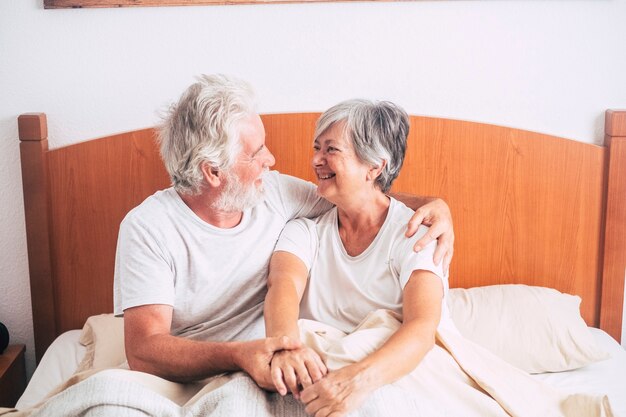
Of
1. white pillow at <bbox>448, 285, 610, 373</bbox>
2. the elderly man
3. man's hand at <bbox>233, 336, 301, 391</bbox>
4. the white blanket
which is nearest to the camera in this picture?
the white blanket

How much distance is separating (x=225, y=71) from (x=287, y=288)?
33.8 inches

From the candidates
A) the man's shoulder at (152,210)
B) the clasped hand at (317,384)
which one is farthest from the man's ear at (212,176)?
the clasped hand at (317,384)

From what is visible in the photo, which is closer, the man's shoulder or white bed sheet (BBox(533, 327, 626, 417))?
Result: the man's shoulder

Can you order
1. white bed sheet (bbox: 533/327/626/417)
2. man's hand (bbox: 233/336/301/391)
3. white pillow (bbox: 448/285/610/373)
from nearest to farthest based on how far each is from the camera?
man's hand (bbox: 233/336/301/391)
white bed sheet (bbox: 533/327/626/417)
white pillow (bbox: 448/285/610/373)

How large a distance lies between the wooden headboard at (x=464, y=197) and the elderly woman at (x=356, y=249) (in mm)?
484

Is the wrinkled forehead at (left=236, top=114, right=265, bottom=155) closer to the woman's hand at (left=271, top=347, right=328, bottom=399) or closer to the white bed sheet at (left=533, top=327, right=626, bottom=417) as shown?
the woman's hand at (left=271, top=347, right=328, bottom=399)

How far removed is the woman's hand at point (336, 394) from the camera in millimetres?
1417

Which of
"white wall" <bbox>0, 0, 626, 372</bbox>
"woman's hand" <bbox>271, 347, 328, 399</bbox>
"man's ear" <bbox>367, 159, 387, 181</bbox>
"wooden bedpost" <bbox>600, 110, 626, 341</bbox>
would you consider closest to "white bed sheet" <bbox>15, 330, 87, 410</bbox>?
"white wall" <bbox>0, 0, 626, 372</bbox>

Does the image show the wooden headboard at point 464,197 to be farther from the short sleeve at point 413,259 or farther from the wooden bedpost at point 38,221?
the short sleeve at point 413,259

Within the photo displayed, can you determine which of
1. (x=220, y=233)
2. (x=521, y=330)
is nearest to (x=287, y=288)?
(x=220, y=233)

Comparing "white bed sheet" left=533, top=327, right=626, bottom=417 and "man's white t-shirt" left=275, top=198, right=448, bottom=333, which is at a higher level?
"man's white t-shirt" left=275, top=198, right=448, bottom=333

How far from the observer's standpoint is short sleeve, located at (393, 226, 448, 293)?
1.66 m

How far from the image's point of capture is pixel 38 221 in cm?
226

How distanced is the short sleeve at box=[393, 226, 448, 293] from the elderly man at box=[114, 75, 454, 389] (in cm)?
3
